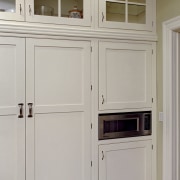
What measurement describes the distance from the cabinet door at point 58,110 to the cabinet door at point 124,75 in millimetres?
165

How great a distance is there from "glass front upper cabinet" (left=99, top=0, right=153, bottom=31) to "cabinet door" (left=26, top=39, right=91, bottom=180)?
353mm

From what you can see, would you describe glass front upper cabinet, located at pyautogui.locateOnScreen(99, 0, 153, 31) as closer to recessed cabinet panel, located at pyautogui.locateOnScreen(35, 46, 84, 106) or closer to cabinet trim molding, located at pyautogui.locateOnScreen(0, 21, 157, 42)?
cabinet trim molding, located at pyautogui.locateOnScreen(0, 21, 157, 42)

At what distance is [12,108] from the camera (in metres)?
1.87

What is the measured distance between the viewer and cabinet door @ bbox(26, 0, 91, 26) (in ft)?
6.30

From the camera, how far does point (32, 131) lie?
6.31 ft

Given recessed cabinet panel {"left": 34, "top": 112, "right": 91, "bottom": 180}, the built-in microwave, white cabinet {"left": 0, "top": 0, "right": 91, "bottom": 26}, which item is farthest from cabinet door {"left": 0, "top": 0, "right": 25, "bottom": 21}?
the built-in microwave

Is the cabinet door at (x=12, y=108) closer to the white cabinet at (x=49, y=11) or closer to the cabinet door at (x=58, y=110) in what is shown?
the cabinet door at (x=58, y=110)

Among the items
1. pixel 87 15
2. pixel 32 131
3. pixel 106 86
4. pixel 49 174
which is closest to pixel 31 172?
pixel 49 174

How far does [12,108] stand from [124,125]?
1102mm

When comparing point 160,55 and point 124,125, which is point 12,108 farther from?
point 160,55

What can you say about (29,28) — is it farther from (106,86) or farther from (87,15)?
(106,86)

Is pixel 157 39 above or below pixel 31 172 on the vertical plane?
above

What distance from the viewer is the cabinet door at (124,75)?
2.13 m

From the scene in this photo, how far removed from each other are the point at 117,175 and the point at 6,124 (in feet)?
3.93
